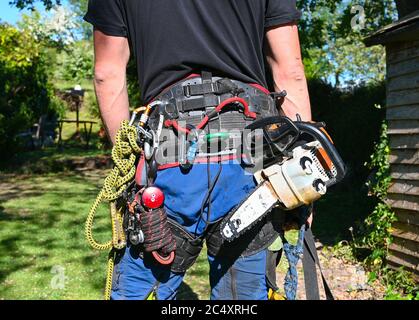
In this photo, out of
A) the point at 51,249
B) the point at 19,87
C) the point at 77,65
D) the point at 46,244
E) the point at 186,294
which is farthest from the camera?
the point at 77,65

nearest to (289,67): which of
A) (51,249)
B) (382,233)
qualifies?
(382,233)

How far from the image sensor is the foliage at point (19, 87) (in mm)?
13094

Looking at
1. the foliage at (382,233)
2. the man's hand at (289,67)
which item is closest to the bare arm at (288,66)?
the man's hand at (289,67)

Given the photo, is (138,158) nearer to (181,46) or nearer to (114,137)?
(114,137)

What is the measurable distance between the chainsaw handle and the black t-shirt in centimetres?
32

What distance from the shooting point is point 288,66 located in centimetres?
227

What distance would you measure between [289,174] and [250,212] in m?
0.21

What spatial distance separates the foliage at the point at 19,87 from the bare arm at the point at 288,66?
37.9ft

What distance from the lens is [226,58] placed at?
6.84ft

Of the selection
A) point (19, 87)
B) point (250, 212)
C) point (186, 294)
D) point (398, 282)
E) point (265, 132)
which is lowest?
point (398, 282)

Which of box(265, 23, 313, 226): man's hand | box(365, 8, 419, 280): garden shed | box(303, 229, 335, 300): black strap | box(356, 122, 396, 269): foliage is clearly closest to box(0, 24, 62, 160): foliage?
box(356, 122, 396, 269): foliage

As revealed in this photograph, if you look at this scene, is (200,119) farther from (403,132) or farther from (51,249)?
(51,249)
